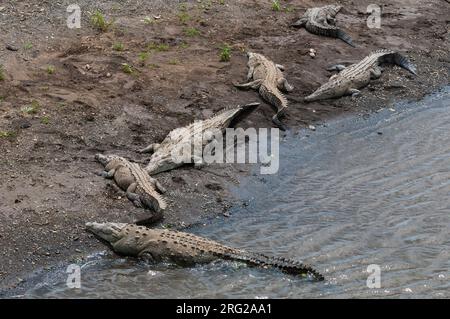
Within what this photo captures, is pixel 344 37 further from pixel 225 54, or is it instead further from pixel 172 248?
pixel 172 248

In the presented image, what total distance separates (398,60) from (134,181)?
639cm

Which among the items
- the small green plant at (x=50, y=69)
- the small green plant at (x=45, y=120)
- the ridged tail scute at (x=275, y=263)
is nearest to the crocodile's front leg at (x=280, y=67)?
the small green plant at (x=50, y=69)

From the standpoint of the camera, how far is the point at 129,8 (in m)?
13.4

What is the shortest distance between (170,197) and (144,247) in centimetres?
120

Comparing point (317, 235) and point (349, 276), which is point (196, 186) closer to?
point (317, 235)

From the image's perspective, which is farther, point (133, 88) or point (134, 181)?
point (133, 88)

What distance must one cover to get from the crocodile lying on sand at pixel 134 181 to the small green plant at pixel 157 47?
3.35 metres

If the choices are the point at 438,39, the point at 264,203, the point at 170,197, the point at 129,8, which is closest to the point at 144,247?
the point at 170,197

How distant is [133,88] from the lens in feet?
36.3

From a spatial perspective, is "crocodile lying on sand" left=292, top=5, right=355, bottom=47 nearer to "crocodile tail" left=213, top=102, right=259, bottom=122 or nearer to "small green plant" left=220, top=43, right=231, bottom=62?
"small green plant" left=220, top=43, right=231, bottom=62

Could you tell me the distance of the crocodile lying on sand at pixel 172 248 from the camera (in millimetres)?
7773

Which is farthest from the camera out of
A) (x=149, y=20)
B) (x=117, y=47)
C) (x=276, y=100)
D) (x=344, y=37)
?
(x=344, y=37)

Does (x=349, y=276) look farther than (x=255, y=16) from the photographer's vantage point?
No

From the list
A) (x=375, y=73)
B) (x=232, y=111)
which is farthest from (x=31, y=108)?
(x=375, y=73)
